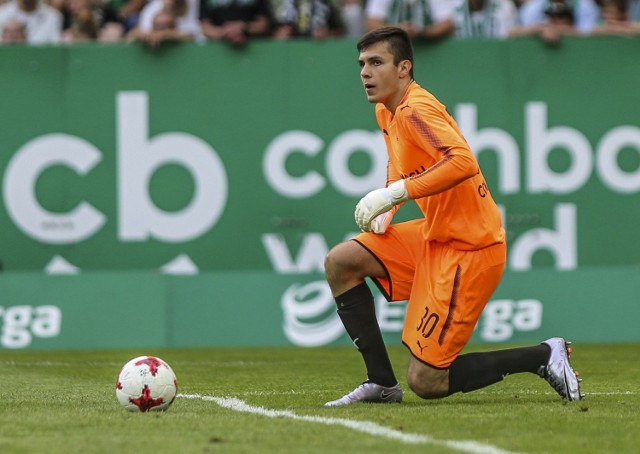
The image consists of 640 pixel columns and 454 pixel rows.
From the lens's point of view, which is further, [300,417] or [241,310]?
[241,310]

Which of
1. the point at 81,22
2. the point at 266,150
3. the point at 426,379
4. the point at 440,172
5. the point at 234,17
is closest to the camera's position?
the point at 440,172

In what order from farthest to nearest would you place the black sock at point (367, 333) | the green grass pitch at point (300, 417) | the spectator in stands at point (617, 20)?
the spectator in stands at point (617, 20)
the black sock at point (367, 333)
the green grass pitch at point (300, 417)

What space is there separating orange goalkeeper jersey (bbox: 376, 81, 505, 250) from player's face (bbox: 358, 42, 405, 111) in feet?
0.28

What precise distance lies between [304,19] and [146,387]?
31.7 feet

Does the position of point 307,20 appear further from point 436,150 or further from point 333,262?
point 436,150

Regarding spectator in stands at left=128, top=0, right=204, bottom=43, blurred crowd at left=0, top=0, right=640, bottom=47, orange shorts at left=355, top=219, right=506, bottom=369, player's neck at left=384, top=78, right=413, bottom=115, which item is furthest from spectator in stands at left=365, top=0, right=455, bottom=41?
orange shorts at left=355, top=219, right=506, bottom=369

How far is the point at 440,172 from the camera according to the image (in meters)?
7.83

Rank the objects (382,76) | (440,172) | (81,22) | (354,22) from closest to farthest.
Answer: (440,172), (382,76), (81,22), (354,22)

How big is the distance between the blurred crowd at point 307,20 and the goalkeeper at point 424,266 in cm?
773

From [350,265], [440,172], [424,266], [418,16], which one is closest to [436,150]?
[440,172]

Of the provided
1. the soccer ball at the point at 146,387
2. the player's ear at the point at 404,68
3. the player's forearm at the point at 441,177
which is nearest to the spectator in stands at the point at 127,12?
the player's ear at the point at 404,68

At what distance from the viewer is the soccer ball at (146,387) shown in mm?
7660

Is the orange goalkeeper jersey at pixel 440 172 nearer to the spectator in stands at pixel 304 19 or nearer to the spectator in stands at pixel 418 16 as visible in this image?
the spectator in stands at pixel 418 16

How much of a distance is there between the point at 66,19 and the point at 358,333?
33.1 ft
